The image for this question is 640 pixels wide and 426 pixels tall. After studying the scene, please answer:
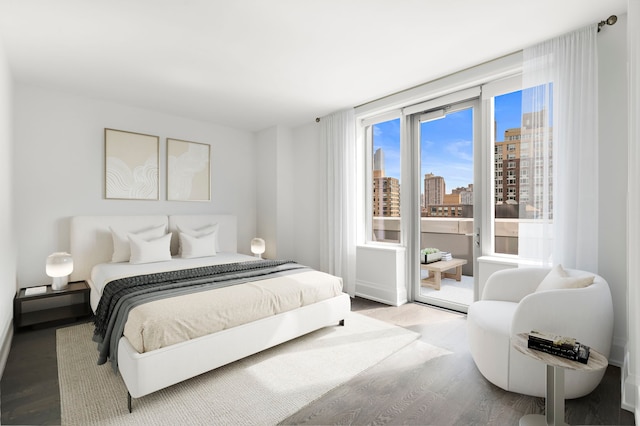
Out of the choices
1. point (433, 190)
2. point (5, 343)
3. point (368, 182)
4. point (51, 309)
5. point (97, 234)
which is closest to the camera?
point (5, 343)

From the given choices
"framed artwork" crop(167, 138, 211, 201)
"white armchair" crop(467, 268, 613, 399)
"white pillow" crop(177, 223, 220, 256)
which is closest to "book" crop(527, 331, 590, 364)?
"white armchair" crop(467, 268, 613, 399)

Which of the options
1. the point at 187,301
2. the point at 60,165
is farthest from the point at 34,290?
the point at 187,301

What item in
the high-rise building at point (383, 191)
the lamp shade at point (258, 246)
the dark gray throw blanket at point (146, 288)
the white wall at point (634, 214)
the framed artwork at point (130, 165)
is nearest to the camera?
the white wall at point (634, 214)

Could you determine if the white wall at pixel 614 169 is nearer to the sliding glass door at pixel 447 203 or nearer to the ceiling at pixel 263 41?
the ceiling at pixel 263 41

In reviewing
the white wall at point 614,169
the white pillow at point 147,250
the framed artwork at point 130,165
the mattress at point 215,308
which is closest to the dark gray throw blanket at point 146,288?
the mattress at point 215,308

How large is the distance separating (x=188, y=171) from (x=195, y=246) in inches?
49.7

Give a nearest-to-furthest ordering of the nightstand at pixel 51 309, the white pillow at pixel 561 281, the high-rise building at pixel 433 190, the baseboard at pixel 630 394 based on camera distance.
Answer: the baseboard at pixel 630 394 < the white pillow at pixel 561 281 < the nightstand at pixel 51 309 < the high-rise building at pixel 433 190

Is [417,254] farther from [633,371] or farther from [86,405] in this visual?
[86,405]

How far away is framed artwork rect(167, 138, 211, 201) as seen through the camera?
14.7 feet

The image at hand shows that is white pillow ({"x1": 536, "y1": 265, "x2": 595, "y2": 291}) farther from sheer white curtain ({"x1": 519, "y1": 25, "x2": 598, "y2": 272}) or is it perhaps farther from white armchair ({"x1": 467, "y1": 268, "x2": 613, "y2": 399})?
sheer white curtain ({"x1": 519, "y1": 25, "x2": 598, "y2": 272})

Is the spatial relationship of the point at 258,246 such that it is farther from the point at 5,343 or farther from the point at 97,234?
the point at 5,343

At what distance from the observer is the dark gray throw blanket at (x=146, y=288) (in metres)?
2.17

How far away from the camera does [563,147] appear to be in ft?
8.32

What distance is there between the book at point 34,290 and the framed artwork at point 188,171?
1731mm
